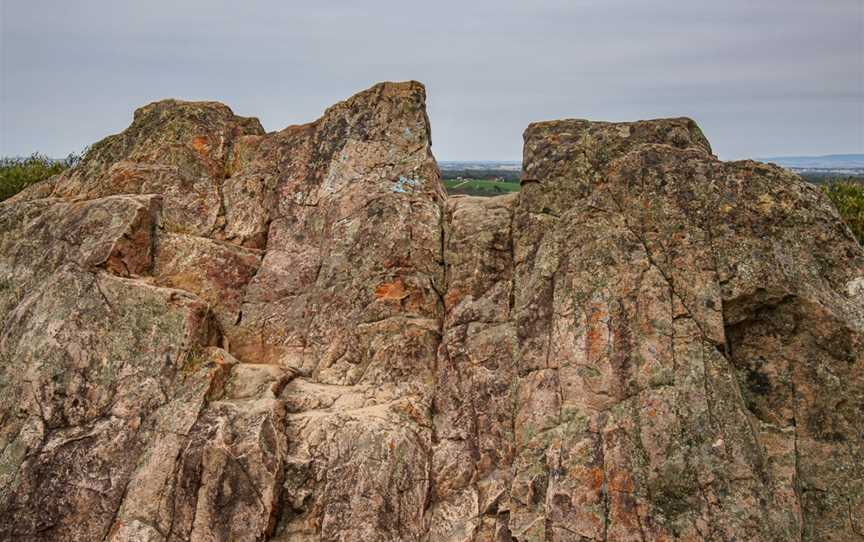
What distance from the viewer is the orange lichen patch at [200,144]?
20767 mm

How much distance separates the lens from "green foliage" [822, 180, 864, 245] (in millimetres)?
34844

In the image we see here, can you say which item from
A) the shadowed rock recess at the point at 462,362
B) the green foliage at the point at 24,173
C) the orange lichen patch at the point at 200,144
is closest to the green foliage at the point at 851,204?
the shadowed rock recess at the point at 462,362

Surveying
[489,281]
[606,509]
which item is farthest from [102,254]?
[606,509]

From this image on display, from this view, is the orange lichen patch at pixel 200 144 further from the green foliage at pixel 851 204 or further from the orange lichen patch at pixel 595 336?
the green foliage at pixel 851 204

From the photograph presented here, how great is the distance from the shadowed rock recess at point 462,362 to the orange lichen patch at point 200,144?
229 centimetres

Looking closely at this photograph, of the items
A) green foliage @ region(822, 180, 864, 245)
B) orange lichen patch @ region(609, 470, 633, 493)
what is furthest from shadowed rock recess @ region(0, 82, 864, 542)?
green foliage @ region(822, 180, 864, 245)

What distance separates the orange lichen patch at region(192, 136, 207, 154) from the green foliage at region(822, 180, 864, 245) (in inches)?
1009

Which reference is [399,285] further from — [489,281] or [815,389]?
[815,389]

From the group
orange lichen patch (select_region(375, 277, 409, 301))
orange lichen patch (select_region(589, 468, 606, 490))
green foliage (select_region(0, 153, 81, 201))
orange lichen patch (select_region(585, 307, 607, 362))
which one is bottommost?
orange lichen patch (select_region(589, 468, 606, 490))

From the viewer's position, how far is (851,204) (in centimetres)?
3641

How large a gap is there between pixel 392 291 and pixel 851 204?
28.5 m

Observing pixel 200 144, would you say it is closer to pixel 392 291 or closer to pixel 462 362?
pixel 392 291

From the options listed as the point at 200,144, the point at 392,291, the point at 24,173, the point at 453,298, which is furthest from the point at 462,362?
the point at 24,173

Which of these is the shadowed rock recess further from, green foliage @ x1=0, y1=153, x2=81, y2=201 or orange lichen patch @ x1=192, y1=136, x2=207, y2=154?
green foliage @ x1=0, y1=153, x2=81, y2=201
